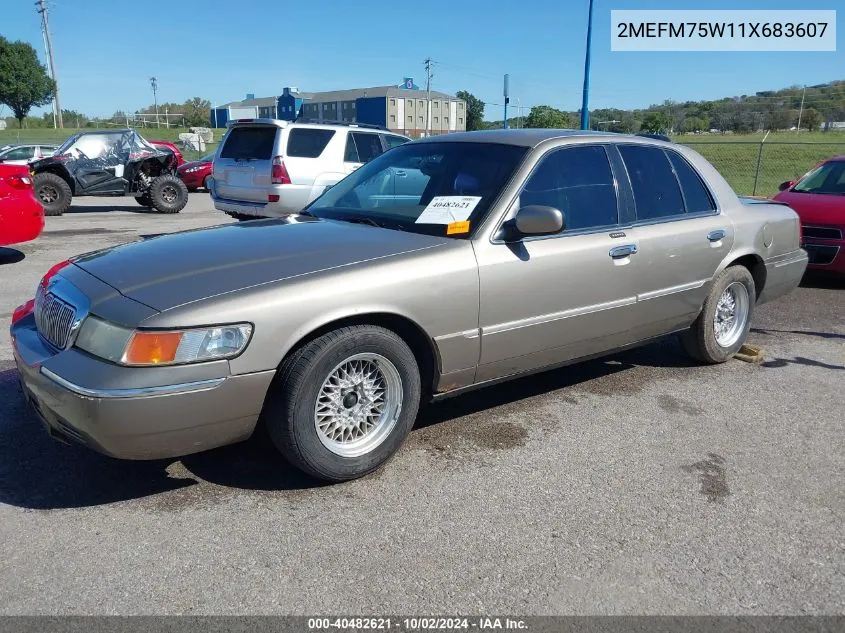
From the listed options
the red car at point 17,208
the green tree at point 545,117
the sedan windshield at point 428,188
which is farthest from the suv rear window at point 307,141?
the green tree at point 545,117

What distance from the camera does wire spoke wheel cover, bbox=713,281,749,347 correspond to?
523 centimetres

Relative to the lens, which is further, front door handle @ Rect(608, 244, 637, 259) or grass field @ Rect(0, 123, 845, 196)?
grass field @ Rect(0, 123, 845, 196)

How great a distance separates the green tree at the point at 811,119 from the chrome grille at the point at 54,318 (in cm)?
4670

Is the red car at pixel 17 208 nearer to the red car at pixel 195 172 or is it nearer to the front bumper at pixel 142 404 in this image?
the front bumper at pixel 142 404

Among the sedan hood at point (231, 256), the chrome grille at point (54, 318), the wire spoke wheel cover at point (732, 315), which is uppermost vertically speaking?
the sedan hood at point (231, 256)

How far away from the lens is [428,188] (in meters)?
4.16

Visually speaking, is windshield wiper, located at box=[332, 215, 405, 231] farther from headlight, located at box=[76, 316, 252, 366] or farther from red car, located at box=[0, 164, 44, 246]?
red car, located at box=[0, 164, 44, 246]

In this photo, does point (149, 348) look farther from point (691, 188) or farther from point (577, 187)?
point (691, 188)

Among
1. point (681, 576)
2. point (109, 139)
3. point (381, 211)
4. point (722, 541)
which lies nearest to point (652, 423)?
point (722, 541)

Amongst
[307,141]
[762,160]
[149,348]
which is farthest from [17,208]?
[762,160]

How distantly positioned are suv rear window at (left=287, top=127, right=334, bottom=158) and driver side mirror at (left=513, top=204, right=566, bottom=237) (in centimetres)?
710

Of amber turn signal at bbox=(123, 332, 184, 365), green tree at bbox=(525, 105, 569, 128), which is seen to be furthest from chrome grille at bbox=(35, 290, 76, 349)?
green tree at bbox=(525, 105, 569, 128)

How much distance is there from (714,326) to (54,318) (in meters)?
4.22

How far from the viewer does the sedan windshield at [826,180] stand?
850cm
